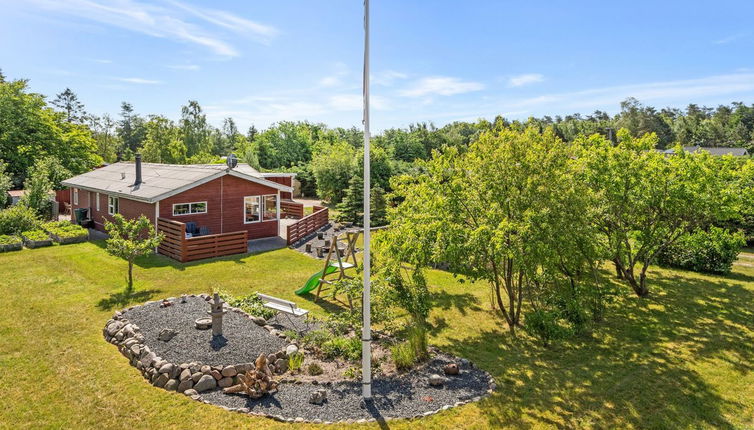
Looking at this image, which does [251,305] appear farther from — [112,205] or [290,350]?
[112,205]

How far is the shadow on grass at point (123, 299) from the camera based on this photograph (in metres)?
11.4

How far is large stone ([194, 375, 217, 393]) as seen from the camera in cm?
724

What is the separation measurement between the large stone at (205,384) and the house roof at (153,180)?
489 inches

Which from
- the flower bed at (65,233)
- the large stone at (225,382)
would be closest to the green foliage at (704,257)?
the large stone at (225,382)

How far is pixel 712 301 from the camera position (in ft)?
45.0

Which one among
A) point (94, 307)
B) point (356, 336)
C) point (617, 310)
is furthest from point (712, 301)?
point (94, 307)

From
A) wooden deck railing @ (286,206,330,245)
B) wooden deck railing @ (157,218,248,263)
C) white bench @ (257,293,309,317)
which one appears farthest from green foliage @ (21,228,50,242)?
white bench @ (257,293,309,317)

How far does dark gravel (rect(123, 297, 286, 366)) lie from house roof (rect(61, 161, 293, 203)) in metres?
A: 8.95

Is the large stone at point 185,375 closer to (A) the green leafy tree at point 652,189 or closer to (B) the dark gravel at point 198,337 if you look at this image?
(B) the dark gravel at point 198,337

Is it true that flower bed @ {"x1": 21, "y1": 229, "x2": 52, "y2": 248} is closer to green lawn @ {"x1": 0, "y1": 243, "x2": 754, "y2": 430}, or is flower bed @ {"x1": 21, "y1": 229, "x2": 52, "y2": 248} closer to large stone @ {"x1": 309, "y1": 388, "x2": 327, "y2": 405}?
green lawn @ {"x1": 0, "y1": 243, "x2": 754, "y2": 430}

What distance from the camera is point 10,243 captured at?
17.6m

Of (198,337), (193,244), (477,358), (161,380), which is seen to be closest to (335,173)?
(193,244)

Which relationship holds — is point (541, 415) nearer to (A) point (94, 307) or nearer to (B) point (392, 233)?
(B) point (392, 233)

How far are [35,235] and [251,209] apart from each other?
9219 mm
